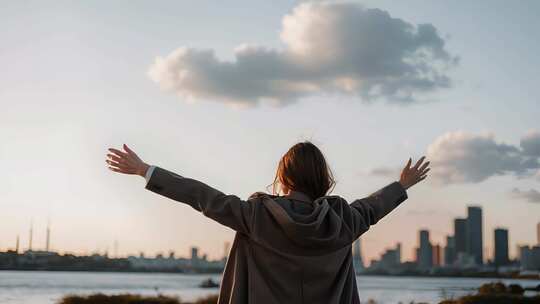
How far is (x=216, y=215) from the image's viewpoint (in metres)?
2.63

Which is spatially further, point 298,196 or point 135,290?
point 135,290

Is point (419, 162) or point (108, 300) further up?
point (419, 162)

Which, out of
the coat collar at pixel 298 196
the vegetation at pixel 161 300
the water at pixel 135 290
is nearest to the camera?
the coat collar at pixel 298 196

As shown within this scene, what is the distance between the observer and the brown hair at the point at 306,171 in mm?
2879

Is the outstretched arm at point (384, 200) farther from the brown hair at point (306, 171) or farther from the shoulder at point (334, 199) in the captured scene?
the brown hair at point (306, 171)

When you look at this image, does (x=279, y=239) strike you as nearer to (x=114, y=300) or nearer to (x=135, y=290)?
(x=114, y=300)

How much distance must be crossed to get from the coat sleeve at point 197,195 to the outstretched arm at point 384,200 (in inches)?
23.6

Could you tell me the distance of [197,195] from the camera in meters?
2.63

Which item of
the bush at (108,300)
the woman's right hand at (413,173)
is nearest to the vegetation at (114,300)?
the bush at (108,300)

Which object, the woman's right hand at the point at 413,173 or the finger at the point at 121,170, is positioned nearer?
the finger at the point at 121,170

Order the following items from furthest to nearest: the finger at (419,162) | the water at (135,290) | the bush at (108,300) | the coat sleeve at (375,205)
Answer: the water at (135,290) → the bush at (108,300) → the finger at (419,162) → the coat sleeve at (375,205)

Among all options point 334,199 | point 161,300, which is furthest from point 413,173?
point 161,300

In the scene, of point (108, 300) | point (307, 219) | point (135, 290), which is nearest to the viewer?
point (307, 219)

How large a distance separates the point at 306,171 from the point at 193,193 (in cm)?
52
